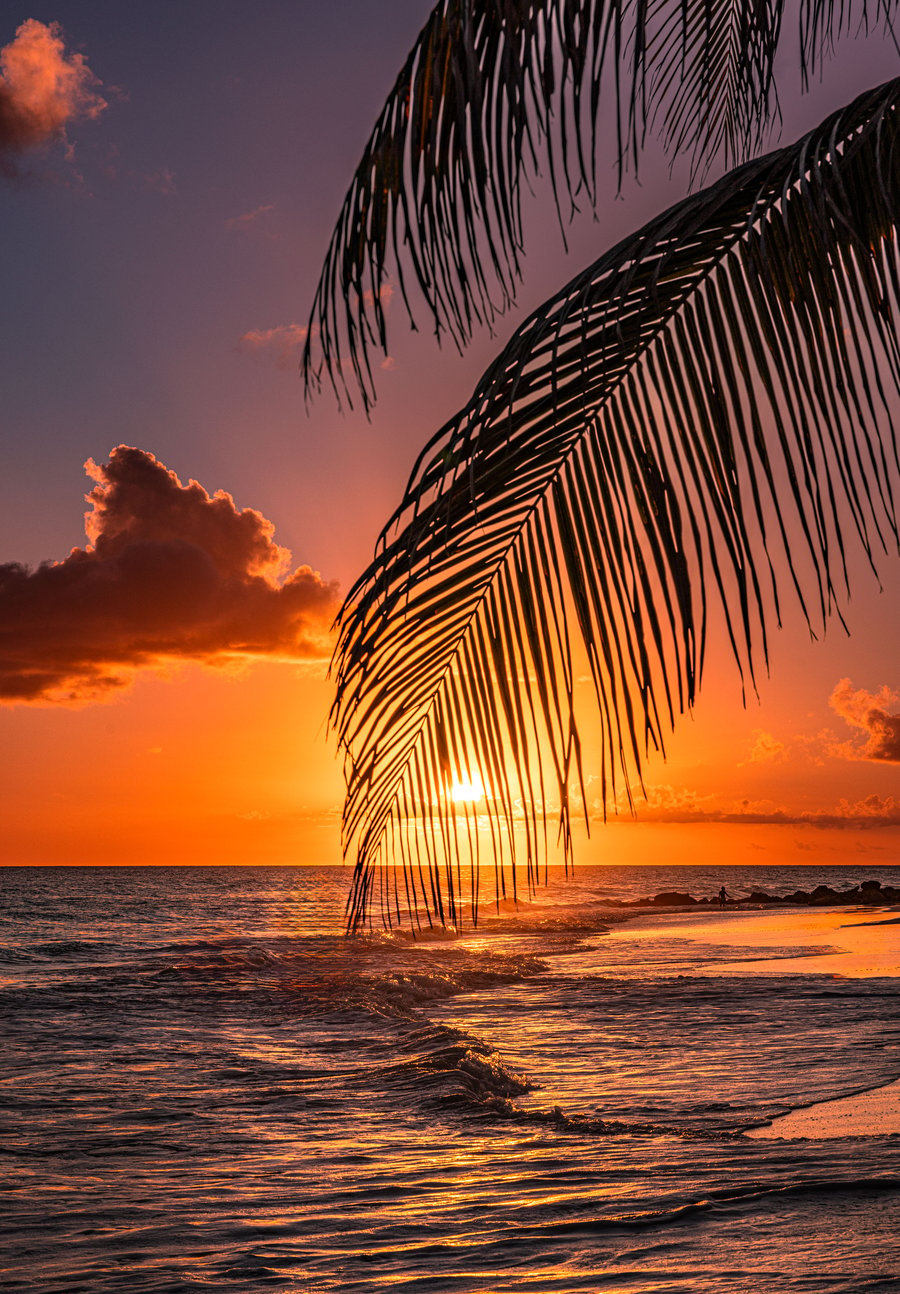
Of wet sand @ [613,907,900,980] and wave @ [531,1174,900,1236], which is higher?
wave @ [531,1174,900,1236]

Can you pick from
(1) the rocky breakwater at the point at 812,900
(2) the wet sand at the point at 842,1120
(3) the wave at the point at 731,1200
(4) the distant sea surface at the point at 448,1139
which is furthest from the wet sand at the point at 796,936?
(3) the wave at the point at 731,1200

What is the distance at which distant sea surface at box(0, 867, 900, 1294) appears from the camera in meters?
4.88

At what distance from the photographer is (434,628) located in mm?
1703

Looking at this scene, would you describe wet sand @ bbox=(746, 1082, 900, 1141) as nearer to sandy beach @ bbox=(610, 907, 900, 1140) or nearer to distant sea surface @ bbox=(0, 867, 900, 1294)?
sandy beach @ bbox=(610, 907, 900, 1140)

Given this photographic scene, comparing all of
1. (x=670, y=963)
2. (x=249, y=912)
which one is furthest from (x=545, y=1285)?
(x=249, y=912)

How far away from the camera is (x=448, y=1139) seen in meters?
7.25

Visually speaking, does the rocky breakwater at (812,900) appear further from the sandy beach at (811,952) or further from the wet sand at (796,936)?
the sandy beach at (811,952)

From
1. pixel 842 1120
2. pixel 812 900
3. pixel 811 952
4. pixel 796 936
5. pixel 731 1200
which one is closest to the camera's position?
pixel 731 1200

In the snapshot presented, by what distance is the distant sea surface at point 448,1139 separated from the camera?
16.0 feet

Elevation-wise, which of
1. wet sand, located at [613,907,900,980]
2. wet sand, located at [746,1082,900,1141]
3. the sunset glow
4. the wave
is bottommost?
wet sand, located at [613,907,900,980]

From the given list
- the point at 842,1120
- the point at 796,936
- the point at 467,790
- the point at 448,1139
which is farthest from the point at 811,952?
the point at 467,790

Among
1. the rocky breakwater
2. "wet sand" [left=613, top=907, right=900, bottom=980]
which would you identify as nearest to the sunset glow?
"wet sand" [left=613, top=907, right=900, bottom=980]

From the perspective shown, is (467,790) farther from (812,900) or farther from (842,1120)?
(812,900)

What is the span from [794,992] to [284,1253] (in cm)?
1082
